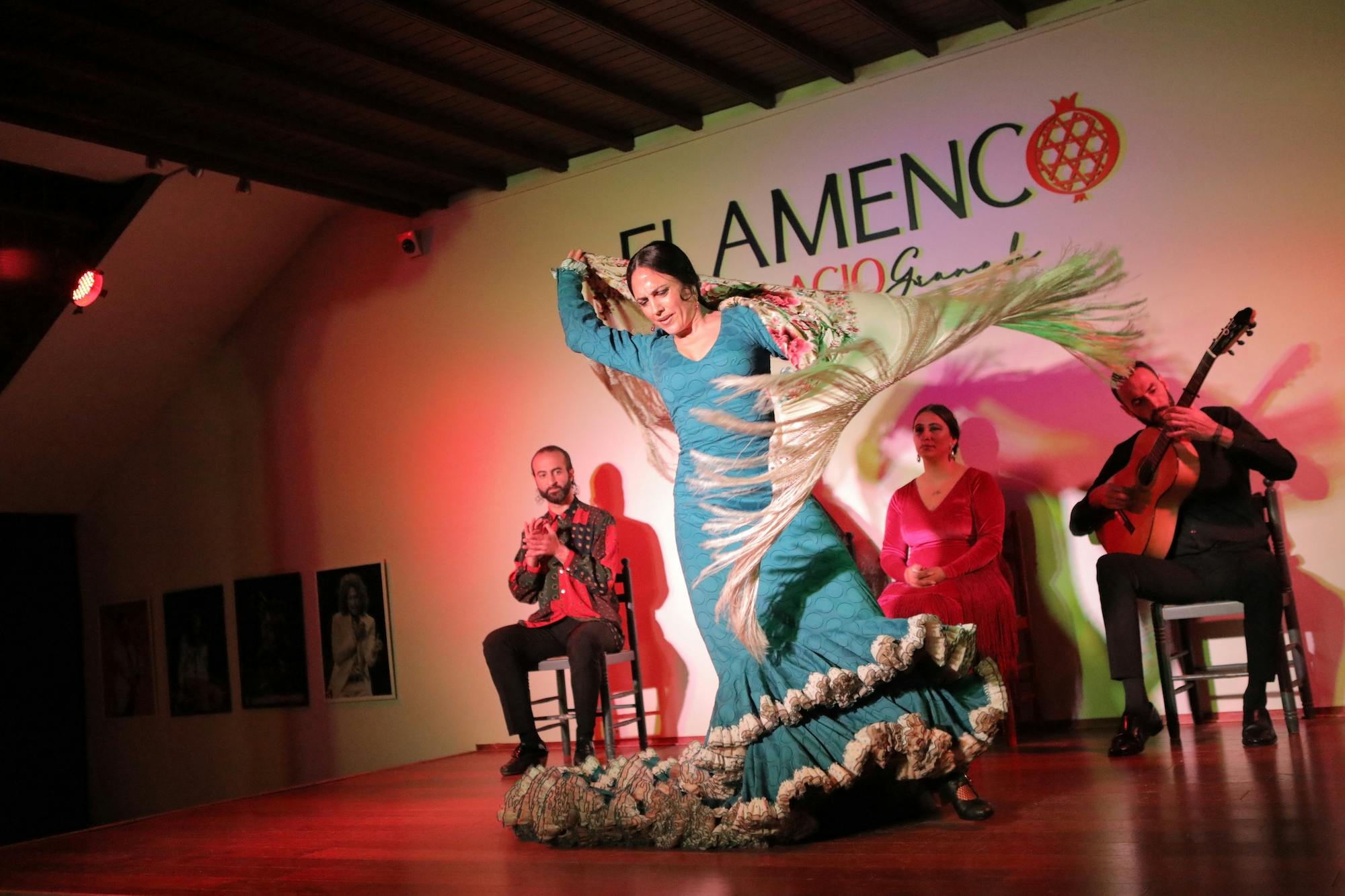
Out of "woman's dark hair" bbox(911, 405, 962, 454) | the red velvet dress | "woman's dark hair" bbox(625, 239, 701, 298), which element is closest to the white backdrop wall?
"woman's dark hair" bbox(911, 405, 962, 454)

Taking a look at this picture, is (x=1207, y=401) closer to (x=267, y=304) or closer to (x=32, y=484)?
(x=267, y=304)

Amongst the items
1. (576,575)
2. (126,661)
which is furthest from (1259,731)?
(126,661)

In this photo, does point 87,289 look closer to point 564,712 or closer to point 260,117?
point 260,117

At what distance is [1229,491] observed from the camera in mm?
4488

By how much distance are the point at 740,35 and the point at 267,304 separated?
382cm

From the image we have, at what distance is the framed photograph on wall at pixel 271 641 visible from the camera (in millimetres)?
7637

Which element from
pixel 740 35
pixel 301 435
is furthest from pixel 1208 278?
pixel 301 435

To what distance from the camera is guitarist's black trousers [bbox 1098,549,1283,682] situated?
429 centimetres

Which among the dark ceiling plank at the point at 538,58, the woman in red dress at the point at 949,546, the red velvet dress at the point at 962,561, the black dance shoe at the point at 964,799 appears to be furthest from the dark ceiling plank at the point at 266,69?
the black dance shoe at the point at 964,799

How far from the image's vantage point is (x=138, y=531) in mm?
8461

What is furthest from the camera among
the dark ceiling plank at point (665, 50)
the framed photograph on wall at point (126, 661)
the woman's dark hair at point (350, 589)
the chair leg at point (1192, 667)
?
the framed photograph on wall at point (126, 661)

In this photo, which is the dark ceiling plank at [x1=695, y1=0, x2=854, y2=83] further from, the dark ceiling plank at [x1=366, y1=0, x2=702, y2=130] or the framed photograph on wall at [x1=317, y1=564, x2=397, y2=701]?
the framed photograph on wall at [x1=317, y1=564, x2=397, y2=701]

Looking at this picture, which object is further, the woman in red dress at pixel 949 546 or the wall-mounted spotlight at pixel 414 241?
the wall-mounted spotlight at pixel 414 241

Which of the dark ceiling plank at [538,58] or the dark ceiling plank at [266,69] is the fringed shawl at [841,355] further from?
the dark ceiling plank at [266,69]
